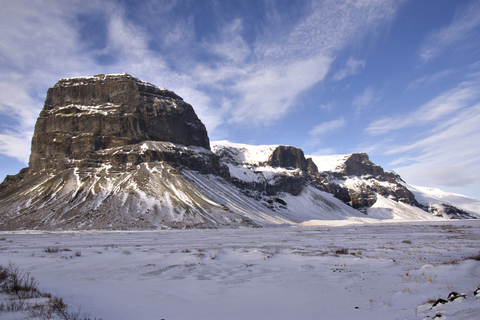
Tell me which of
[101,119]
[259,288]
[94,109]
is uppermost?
[94,109]

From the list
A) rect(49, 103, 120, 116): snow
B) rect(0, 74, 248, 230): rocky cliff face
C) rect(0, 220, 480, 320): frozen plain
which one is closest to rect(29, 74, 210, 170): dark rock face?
rect(49, 103, 120, 116): snow

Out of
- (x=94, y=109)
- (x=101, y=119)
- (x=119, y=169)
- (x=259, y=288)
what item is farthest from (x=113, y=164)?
(x=259, y=288)

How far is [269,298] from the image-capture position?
7547 mm

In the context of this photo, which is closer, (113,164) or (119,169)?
(119,169)

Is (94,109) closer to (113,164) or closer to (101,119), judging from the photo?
(101,119)

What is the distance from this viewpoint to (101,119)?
440ft

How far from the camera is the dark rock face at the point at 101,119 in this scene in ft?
409

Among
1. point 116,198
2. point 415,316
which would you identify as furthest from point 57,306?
point 116,198

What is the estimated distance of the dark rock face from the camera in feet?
409

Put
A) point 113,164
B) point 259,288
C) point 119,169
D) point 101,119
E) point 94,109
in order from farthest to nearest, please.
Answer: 1. point 94,109
2. point 101,119
3. point 113,164
4. point 119,169
5. point 259,288

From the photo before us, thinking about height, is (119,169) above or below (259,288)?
above

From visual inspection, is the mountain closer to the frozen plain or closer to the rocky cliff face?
the rocky cliff face

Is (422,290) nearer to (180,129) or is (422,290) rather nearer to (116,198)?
(116,198)

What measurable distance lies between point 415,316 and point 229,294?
4724 mm
